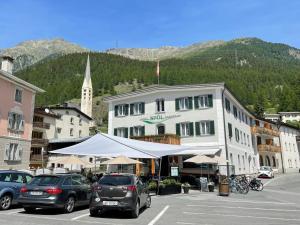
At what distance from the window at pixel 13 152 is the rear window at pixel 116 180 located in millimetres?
24458

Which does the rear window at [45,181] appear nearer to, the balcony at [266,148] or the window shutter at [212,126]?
the window shutter at [212,126]

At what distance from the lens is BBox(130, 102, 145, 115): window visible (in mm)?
38656

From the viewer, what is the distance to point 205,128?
113ft

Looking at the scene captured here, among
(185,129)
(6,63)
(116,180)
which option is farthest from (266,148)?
(116,180)

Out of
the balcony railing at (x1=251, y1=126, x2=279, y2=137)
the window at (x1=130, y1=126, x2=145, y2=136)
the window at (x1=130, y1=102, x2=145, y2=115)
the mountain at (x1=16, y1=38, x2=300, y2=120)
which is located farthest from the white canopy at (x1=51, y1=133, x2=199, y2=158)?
the mountain at (x1=16, y1=38, x2=300, y2=120)

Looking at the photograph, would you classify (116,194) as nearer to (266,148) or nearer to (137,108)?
(137,108)

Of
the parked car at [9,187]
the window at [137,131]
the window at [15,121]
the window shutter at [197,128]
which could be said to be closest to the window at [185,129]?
the window shutter at [197,128]

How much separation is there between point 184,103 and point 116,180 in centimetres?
2517

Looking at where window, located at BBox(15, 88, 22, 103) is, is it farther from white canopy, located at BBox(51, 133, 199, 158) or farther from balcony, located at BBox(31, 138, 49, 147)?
white canopy, located at BBox(51, 133, 199, 158)

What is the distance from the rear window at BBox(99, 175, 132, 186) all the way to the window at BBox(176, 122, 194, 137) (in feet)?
77.1

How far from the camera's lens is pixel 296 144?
2813 inches

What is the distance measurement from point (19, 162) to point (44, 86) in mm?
124340

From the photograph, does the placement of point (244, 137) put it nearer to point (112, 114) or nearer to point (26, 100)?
point (112, 114)

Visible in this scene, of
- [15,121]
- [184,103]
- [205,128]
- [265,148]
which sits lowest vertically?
[265,148]
